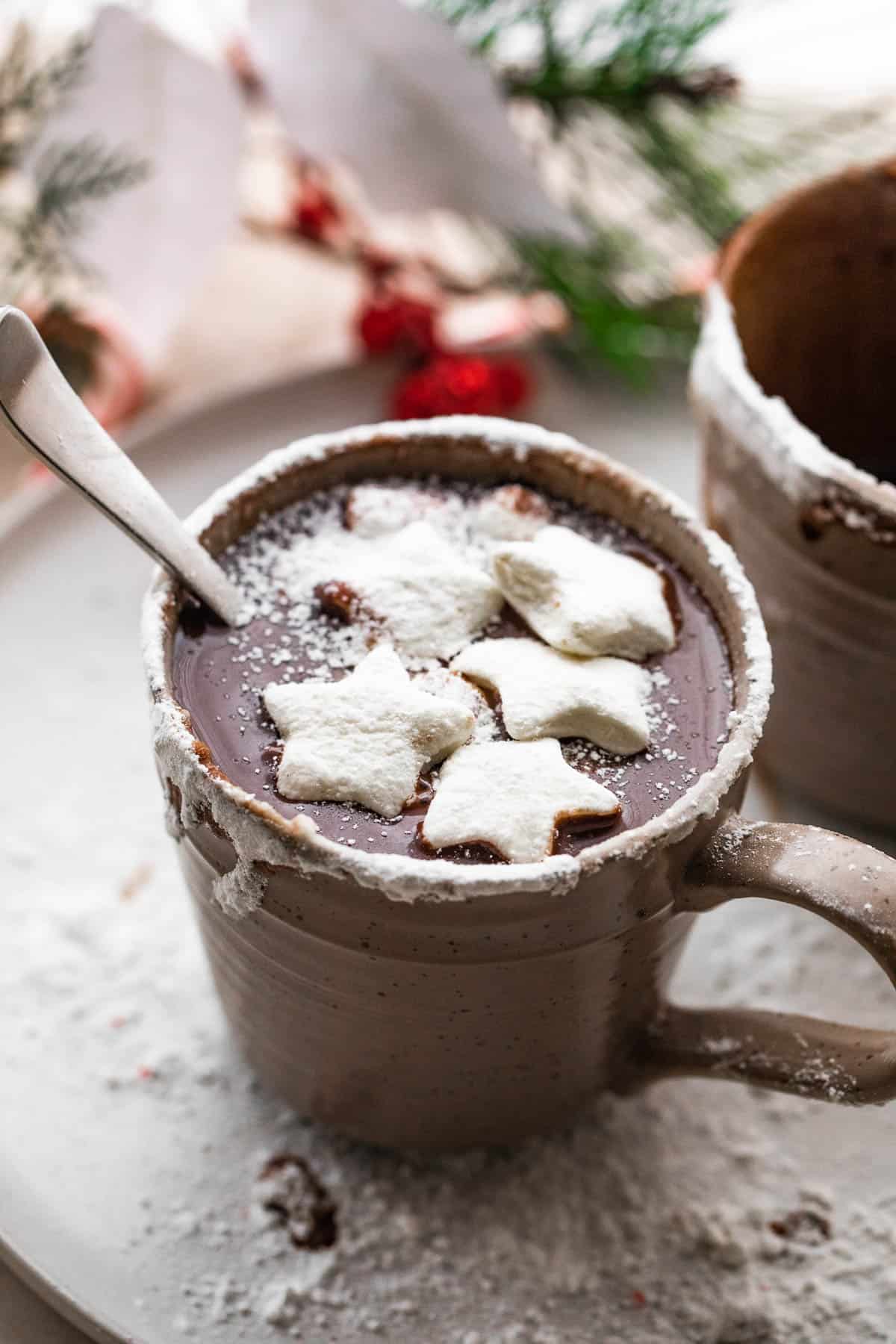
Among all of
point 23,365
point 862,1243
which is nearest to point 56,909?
point 23,365

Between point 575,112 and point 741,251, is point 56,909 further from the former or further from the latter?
point 575,112

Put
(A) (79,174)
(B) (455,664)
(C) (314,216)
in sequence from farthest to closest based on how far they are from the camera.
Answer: (C) (314,216), (A) (79,174), (B) (455,664)

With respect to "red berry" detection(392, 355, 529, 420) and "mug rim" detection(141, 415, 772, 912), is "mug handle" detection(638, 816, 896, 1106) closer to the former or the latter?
"mug rim" detection(141, 415, 772, 912)

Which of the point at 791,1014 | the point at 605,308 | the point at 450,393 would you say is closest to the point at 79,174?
the point at 450,393

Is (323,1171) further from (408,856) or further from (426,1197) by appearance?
(408,856)

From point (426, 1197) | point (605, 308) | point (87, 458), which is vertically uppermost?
point (87, 458)

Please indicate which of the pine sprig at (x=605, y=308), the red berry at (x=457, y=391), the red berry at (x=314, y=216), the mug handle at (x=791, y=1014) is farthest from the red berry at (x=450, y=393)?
the mug handle at (x=791, y=1014)

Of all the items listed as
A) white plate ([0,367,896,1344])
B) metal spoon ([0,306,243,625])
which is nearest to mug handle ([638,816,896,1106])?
white plate ([0,367,896,1344])
